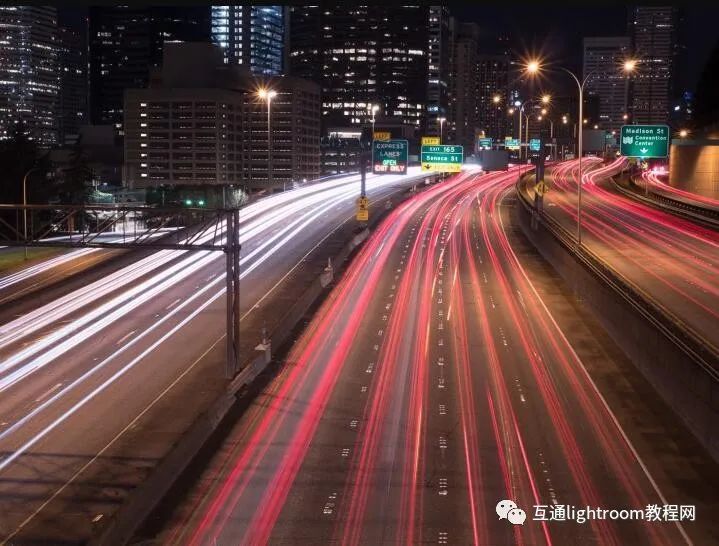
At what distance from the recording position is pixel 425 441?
2002cm

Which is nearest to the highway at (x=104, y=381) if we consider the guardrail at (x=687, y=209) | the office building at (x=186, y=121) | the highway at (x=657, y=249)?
the highway at (x=657, y=249)

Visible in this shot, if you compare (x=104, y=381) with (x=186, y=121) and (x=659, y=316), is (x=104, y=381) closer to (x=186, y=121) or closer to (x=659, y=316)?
(x=659, y=316)

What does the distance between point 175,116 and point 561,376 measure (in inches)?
6480

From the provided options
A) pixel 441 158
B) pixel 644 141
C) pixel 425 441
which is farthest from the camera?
pixel 441 158

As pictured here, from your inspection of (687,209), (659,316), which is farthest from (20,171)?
(659,316)

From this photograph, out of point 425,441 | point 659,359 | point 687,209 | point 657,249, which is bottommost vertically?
point 425,441

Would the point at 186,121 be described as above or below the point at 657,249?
above

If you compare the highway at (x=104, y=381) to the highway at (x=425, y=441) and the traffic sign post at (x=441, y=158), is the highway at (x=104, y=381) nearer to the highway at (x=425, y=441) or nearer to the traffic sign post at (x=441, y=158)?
the highway at (x=425, y=441)

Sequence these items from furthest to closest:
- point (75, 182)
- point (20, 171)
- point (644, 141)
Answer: point (75, 182)
point (20, 171)
point (644, 141)

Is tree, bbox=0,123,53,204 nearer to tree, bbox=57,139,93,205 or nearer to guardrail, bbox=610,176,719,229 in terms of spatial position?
tree, bbox=57,139,93,205

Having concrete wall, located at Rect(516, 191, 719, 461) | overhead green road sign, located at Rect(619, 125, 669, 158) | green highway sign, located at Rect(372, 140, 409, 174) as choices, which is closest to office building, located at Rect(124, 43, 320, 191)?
green highway sign, located at Rect(372, 140, 409, 174)

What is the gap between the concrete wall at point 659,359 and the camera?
1883 centimetres

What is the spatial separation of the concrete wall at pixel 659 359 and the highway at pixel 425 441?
106 cm

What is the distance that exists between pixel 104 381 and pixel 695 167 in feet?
229
